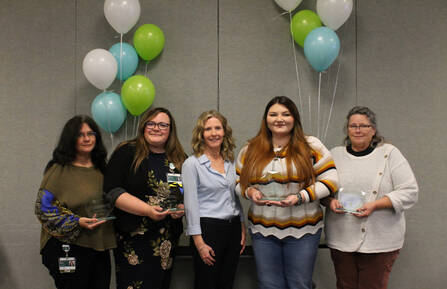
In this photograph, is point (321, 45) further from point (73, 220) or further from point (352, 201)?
point (73, 220)

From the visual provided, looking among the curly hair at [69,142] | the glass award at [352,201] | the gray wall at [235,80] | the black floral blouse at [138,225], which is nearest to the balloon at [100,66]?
the gray wall at [235,80]

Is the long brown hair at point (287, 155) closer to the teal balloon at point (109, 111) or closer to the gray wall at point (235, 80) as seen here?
the gray wall at point (235, 80)

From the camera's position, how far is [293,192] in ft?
6.38

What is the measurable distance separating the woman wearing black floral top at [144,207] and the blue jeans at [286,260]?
536 millimetres

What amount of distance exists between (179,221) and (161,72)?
1.35 m

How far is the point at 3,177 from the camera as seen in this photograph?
114 inches

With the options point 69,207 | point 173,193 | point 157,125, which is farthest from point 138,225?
point 157,125

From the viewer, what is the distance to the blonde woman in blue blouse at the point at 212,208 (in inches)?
77.6

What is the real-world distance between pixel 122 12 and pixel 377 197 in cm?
217

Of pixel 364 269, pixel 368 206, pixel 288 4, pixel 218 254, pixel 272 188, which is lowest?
pixel 364 269

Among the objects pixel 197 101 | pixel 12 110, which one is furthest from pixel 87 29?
pixel 197 101

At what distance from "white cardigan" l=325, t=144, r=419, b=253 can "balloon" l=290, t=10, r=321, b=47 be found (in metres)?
1.18

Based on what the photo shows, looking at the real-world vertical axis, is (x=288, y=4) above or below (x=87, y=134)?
above

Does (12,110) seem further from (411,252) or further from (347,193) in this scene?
(411,252)
